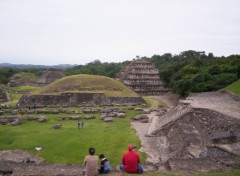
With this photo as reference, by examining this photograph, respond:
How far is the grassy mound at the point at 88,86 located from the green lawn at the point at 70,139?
17.0 m

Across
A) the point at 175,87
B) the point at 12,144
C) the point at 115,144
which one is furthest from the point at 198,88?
the point at 12,144

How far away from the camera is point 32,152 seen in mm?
16422

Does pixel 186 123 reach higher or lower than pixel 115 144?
higher

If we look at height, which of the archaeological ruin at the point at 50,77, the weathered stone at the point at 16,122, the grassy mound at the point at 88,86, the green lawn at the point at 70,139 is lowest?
the green lawn at the point at 70,139

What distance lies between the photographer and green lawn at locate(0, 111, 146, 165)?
15648 millimetres

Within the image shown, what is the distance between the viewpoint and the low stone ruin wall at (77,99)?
38375mm

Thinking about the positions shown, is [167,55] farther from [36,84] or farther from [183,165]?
[183,165]

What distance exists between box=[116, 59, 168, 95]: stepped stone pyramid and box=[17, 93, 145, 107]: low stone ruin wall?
11371 millimetres

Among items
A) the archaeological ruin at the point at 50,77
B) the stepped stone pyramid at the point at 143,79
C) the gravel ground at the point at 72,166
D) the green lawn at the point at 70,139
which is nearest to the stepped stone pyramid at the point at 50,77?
the archaeological ruin at the point at 50,77

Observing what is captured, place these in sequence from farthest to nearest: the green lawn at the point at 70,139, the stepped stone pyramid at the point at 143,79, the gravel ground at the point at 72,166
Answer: the stepped stone pyramid at the point at 143,79 < the green lawn at the point at 70,139 < the gravel ground at the point at 72,166

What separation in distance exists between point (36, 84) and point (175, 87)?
110 ft

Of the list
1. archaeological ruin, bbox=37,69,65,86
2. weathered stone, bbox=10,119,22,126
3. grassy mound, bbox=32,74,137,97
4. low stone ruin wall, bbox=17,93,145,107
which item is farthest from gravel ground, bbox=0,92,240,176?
archaeological ruin, bbox=37,69,65,86

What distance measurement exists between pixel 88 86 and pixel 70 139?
24.9m

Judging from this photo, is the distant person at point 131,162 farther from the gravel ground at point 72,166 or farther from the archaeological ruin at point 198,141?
the archaeological ruin at point 198,141
